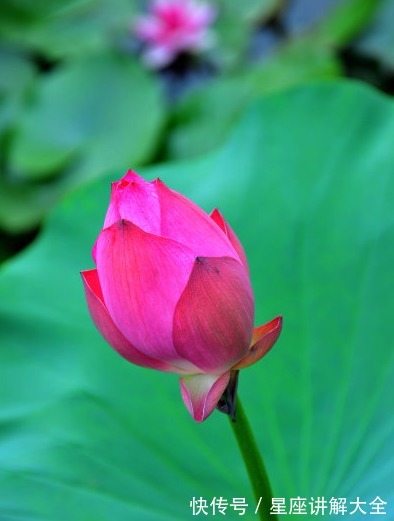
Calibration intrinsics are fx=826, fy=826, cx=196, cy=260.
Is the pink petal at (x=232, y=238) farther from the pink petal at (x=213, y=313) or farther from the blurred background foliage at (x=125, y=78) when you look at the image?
the blurred background foliage at (x=125, y=78)

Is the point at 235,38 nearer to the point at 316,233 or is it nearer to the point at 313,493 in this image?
the point at 316,233

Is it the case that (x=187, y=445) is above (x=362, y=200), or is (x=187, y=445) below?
below

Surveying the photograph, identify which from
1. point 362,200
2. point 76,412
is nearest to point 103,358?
point 76,412

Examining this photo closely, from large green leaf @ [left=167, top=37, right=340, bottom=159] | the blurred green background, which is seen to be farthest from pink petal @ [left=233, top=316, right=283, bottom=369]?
large green leaf @ [left=167, top=37, right=340, bottom=159]

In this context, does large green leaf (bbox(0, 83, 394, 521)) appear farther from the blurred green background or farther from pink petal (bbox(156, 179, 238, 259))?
pink petal (bbox(156, 179, 238, 259))

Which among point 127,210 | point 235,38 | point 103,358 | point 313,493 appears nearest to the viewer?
point 127,210

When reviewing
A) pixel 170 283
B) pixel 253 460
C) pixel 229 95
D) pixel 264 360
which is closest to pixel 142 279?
pixel 170 283

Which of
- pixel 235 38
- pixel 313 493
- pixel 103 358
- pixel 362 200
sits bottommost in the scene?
pixel 313 493

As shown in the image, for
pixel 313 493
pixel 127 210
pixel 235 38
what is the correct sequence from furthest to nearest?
pixel 235 38 < pixel 313 493 < pixel 127 210
